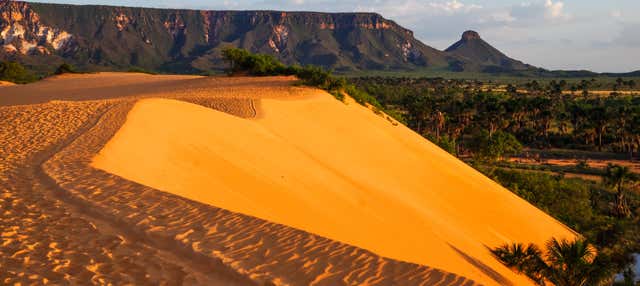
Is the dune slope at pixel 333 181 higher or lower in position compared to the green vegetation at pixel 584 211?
higher

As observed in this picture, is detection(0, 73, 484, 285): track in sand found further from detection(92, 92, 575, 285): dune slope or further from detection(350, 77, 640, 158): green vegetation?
detection(350, 77, 640, 158): green vegetation

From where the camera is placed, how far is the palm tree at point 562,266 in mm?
11719

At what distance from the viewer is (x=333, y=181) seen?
15562mm

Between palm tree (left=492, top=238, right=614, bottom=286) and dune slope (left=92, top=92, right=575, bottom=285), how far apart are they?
1.82 feet

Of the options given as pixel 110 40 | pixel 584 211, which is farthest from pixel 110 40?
pixel 584 211

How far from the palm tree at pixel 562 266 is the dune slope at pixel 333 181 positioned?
555 millimetres

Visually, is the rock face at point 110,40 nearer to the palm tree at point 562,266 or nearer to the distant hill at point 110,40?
the distant hill at point 110,40

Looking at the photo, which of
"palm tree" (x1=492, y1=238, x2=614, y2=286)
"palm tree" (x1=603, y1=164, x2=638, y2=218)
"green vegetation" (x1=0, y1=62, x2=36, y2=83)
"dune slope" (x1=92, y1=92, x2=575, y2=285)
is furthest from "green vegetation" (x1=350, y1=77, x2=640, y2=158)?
"green vegetation" (x1=0, y1=62, x2=36, y2=83)

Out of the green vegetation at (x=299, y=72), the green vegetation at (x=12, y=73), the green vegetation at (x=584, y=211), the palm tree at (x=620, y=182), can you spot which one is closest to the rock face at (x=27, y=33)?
the green vegetation at (x=12, y=73)

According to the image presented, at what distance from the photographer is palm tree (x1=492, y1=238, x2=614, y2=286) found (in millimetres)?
11719

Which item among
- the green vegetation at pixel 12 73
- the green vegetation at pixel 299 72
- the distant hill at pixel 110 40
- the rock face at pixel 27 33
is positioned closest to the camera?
the green vegetation at pixel 299 72

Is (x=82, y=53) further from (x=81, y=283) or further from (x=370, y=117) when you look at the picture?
(x=81, y=283)

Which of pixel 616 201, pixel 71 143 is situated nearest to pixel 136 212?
pixel 71 143

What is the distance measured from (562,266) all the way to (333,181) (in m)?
6.56
